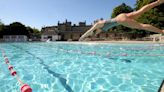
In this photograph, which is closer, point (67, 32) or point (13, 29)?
point (13, 29)

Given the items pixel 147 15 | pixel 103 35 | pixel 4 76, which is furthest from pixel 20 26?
pixel 4 76

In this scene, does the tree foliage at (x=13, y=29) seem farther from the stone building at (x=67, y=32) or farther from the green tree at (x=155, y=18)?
the green tree at (x=155, y=18)

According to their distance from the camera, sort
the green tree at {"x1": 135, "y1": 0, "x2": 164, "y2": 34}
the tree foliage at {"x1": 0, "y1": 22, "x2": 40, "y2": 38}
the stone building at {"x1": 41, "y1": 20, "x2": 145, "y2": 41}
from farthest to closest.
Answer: the stone building at {"x1": 41, "y1": 20, "x2": 145, "y2": 41}, the tree foliage at {"x1": 0, "y1": 22, "x2": 40, "y2": 38}, the green tree at {"x1": 135, "y1": 0, "x2": 164, "y2": 34}

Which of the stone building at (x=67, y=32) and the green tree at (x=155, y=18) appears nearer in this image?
the green tree at (x=155, y=18)

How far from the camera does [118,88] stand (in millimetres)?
5230

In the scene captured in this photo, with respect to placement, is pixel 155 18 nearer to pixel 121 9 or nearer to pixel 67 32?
pixel 121 9

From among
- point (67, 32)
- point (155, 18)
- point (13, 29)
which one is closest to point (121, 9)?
point (155, 18)

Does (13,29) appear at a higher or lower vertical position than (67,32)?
higher

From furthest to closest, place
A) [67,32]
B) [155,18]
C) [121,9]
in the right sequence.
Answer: [67,32], [121,9], [155,18]

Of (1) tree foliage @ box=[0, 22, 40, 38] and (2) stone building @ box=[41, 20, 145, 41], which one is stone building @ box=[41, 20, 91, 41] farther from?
(1) tree foliage @ box=[0, 22, 40, 38]

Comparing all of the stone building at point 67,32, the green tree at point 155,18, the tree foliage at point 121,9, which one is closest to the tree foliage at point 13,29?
the stone building at point 67,32

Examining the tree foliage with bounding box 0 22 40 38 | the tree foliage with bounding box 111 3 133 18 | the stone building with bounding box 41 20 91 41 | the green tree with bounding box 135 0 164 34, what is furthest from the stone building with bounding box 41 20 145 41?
the green tree with bounding box 135 0 164 34

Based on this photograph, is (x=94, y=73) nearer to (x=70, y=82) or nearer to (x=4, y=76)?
(x=70, y=82)

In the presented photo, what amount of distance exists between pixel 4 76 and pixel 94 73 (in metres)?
3.08
